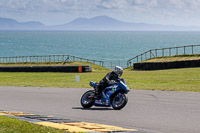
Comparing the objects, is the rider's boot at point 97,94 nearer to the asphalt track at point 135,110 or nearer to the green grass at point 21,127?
the asphalt track at point 135,110

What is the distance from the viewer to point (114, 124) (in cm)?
1061

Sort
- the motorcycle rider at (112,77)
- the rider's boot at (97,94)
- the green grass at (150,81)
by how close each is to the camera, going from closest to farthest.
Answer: the motorcycle rider at (112,77) → the rider's boot at (97,94) → the green grass at (150,81)

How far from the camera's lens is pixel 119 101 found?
1304 cm

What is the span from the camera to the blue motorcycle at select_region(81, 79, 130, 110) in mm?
12852

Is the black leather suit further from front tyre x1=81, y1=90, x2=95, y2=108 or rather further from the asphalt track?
the asphalt track

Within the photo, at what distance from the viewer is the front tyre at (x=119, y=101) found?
42.3 ft

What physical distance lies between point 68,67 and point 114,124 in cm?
3239

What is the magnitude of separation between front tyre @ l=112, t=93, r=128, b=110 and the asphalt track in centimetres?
19

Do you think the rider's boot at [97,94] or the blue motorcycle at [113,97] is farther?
the rider's boot at [97,94]

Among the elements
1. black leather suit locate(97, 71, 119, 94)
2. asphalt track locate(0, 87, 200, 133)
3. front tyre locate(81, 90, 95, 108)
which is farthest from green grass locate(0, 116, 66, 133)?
front tyre locate(81, 90, 95, 108)

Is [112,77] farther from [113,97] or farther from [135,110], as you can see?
[135,110]

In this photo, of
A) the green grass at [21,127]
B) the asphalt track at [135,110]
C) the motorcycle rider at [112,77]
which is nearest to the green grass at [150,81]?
the asphalt track at [135,110]

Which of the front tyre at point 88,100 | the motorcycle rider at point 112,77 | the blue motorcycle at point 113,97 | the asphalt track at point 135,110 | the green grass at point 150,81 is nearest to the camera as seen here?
the asphalt track at point 135,110

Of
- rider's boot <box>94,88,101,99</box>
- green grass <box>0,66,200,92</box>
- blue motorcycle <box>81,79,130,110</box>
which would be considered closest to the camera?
blue motorcycle <box>81,79,130,110</box>
